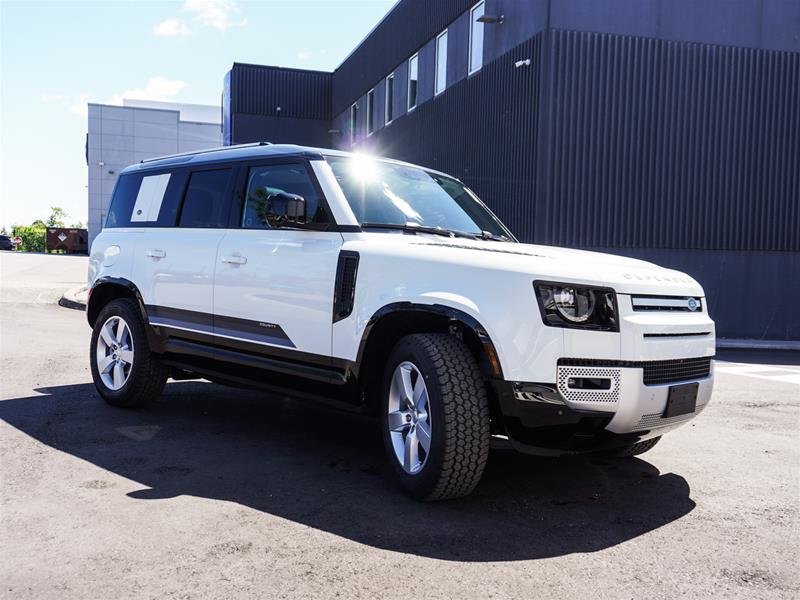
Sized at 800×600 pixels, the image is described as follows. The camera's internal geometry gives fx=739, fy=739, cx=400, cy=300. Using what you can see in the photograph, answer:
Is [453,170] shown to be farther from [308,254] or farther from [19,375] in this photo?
[308,254]

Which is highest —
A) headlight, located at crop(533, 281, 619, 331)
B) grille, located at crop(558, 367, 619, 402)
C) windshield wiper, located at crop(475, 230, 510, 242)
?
windshield wiper, located at crop(475, 230, 510, 242)

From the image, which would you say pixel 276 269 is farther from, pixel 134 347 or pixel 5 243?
pixel 5 243

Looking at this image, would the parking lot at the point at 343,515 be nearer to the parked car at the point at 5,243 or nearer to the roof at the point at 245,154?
the roof at the point at 245,154

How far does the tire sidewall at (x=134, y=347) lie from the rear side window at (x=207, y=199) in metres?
0.91

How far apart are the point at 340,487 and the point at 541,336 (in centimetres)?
150

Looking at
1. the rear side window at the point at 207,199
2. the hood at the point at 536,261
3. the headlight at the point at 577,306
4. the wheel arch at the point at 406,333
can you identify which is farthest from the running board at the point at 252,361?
the headlight at the point at 577,306

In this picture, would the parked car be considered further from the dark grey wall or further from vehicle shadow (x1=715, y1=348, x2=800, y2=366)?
vehicle shadow (x1=715, y1=348, x2=800, y2=366)

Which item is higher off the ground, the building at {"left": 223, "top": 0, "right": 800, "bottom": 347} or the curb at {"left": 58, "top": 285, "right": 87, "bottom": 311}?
the building at {"left": 223, "top": 0, "right": 800, "bottom": 347}

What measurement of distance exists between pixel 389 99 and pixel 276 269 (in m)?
21.7

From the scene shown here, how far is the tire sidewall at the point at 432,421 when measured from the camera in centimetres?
376

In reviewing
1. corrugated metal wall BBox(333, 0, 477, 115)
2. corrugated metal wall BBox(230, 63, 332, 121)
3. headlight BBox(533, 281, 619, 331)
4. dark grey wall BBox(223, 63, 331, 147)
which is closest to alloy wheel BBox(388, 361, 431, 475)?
headlight BBox(533, 281, 619, 331)

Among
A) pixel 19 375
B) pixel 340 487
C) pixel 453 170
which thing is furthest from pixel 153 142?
pixel 340 487

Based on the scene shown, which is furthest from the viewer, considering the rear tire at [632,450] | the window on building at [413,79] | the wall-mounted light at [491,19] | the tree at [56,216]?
the tree at [56,216]

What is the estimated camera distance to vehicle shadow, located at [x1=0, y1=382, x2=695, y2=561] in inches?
141
